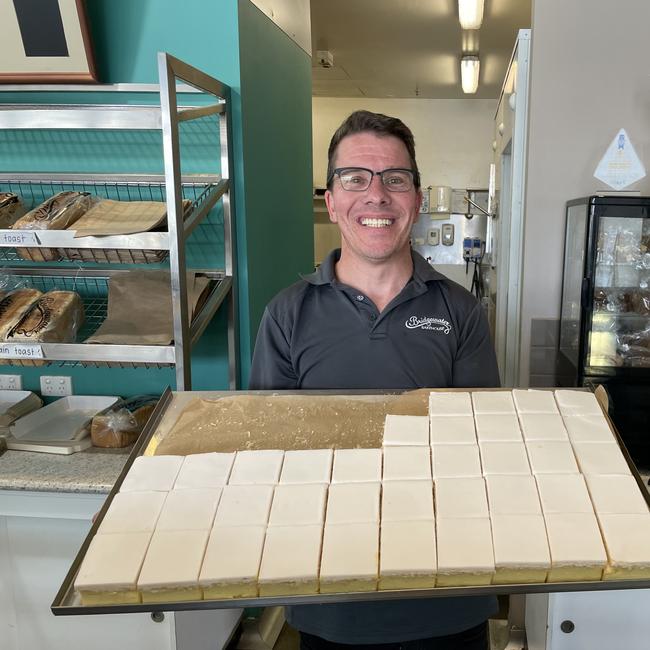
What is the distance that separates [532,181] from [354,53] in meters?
3.49

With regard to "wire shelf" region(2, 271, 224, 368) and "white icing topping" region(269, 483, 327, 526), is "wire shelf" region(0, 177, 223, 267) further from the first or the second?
"white icing topping" region(269, 483, 327, 526)

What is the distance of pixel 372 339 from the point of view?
1.39 m

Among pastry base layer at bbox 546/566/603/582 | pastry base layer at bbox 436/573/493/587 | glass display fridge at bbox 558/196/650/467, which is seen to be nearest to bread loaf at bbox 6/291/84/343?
pastry base layer at bbox 436/573/493/587

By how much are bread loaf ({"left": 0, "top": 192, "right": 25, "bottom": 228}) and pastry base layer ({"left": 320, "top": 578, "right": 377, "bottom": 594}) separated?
1691 millimetres

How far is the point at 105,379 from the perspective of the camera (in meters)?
2.26

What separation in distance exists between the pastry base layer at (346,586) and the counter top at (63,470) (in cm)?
109

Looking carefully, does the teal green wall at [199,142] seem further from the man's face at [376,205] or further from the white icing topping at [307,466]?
the white icing topping at [307,466]

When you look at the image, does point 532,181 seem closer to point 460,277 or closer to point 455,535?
point 455,535

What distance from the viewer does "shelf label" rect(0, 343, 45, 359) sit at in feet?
5.58

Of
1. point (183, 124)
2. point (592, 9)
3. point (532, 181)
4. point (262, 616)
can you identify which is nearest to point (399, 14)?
point (592, 9)

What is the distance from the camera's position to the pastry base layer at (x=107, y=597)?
801mm

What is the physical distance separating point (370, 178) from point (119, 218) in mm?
→ 861

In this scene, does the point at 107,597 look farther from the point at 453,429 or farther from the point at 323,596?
the point at 453,429

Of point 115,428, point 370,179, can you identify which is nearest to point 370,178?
point 370,179
